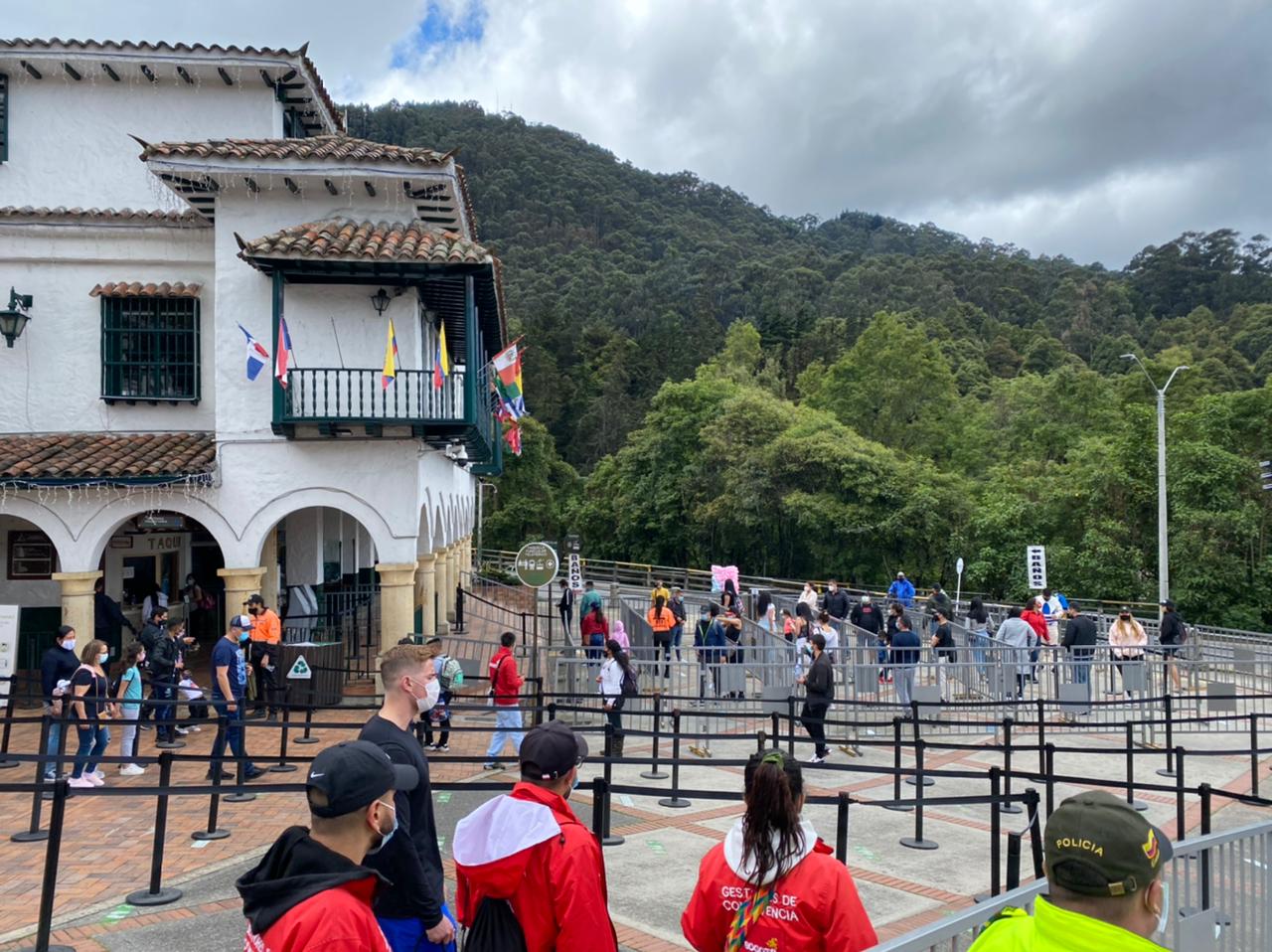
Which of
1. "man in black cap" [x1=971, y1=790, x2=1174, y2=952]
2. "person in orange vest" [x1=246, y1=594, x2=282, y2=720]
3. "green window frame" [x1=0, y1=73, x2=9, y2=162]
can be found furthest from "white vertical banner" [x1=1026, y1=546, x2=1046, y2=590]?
"green window frame" [x1=0, y1=73, x2=9, y2=162]

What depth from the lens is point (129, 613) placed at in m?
18.9

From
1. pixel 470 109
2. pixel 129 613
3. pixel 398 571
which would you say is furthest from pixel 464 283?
pixel 470 109

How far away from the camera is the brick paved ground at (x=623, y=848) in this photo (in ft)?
23.0

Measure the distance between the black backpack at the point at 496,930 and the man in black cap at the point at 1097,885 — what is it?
1755 millimetres

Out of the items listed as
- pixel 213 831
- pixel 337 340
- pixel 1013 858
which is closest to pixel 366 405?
pixel 337 340

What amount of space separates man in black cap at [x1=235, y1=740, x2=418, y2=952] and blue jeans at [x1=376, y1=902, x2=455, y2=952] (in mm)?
1049

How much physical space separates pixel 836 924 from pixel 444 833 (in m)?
6.66

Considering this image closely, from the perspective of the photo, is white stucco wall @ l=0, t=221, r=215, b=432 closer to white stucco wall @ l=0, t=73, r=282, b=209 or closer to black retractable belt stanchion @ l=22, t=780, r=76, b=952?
white stucco wall @ l=0, t=73, r=282, b=209

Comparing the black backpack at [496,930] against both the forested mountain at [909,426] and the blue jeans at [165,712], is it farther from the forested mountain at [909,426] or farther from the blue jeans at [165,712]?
the forested mountain at [909,426]

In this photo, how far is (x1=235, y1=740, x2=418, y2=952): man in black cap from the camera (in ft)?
8.81

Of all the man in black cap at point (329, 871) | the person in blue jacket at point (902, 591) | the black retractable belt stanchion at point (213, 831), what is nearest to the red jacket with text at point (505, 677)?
the black retractable belt stanchion at point (213, 831)

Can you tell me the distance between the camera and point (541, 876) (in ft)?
11.7

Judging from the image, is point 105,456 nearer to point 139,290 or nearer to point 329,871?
point 139,290

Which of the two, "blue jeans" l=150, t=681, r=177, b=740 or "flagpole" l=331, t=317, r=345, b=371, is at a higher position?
"flagpole" l=331, t=317, r=345, b=371
